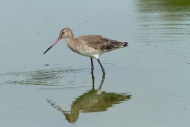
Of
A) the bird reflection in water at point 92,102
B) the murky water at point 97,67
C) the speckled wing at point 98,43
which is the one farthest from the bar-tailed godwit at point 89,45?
the bird reflection in water at point 92,102

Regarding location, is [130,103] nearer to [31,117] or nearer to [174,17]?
[31,117]

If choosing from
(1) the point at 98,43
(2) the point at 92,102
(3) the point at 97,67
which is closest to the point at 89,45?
(1) the point at 98,43

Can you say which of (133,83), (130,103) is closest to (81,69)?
(133,83)

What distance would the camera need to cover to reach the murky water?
10062 millimetres

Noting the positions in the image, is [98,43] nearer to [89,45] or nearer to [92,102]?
[89,45]

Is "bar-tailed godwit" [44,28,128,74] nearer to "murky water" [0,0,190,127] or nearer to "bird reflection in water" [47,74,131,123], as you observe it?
"murky water" [0,0,190,127]

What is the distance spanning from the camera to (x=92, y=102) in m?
10.9

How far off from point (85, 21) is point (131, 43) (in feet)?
8.39

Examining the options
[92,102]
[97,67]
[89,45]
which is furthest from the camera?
[97,67]

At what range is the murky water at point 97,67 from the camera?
33.0 ft

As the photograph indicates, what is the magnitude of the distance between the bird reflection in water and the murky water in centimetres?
2

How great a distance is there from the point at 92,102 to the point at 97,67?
247 centimetres

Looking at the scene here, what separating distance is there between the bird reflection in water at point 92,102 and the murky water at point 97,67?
0.02 metres

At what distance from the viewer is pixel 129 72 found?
12.4 metres
